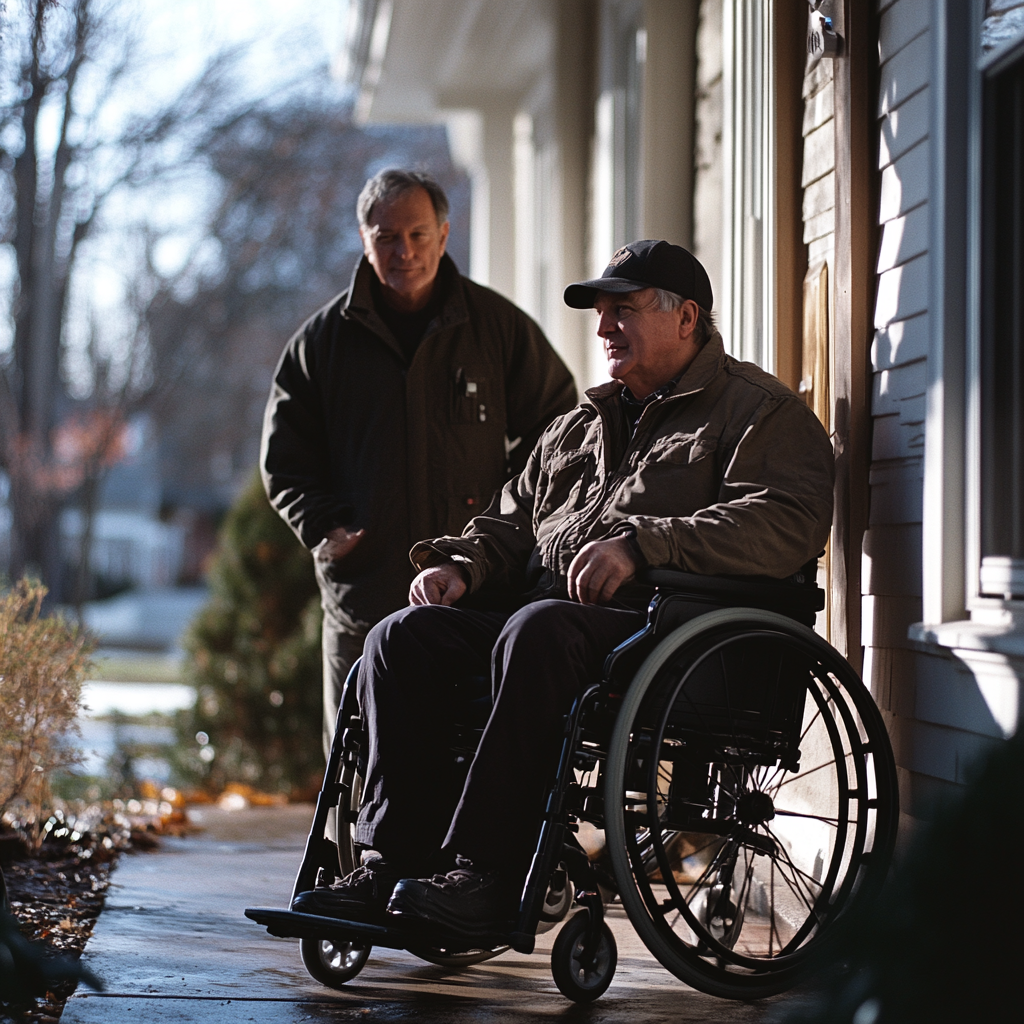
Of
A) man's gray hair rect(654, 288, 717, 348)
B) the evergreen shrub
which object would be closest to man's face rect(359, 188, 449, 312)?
man's gray hair rect(654, 288, 717, 348)

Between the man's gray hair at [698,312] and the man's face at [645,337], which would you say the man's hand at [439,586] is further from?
the man's gray hair at [698,312]

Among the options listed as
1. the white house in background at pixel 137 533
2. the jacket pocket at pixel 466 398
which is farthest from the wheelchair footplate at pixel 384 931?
the white house in background at pixel 137 533

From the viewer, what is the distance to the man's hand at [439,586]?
2703 mm

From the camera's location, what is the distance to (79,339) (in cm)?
1323

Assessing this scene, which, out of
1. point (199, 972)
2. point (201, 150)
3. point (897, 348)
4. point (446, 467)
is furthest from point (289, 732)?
point (201, 150)

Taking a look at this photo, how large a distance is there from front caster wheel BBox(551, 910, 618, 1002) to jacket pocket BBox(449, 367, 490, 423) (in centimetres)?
145

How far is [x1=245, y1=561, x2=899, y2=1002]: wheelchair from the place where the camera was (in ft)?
7.06

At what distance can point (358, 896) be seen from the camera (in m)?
2.29

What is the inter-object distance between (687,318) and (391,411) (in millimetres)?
919

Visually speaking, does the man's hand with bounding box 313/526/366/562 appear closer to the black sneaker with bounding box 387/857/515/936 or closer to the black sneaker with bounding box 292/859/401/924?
the black sneaker with bounding box 292/859/401/924

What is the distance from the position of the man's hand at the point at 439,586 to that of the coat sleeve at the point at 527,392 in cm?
80

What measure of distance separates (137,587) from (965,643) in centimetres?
2797

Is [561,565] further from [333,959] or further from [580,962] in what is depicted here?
[333,959]

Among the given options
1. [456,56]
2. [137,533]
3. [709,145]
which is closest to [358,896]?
[709,145]
